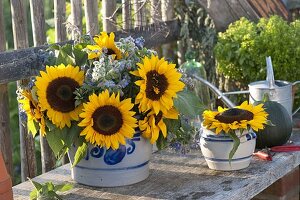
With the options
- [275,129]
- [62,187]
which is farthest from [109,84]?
[275,129]

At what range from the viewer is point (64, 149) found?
224 cm

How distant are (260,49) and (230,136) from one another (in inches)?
39.3

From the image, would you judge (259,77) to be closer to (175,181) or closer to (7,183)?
(175,181)

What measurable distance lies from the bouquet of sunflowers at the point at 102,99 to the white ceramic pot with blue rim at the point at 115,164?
0.04m

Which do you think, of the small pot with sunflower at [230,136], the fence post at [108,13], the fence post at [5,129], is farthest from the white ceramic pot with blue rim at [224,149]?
the fence post at [108,13]

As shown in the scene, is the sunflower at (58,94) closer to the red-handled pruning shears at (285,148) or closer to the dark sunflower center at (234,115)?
the dark sunflower center at (234,115)

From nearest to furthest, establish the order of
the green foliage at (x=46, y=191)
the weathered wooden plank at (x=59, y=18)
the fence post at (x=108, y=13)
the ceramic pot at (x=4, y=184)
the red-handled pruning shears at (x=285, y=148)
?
the ceramic pot at (x=4, y=184), the green foliage at (x=46, y=191), the red-handled pruning shears at (x=285, y=148), the weathered wooden plank at (x=59, y=18), the fence post at (x=108, y=13)

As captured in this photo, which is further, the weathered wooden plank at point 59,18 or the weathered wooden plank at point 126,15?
the weathered wooden plank at point 126,15

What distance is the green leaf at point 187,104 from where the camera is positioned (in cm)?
222

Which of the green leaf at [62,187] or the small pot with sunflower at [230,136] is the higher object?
the small pot with sunflower at [230,136]

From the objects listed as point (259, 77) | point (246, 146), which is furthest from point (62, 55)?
point (259, 77)

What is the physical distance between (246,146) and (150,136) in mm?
346

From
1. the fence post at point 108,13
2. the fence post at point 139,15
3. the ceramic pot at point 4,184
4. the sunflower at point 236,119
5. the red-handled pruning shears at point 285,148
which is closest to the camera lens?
the ceramic pot at point 4,184

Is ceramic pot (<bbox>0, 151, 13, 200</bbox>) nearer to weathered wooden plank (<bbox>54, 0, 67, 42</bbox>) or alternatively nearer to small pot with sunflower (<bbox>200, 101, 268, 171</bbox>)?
small pot with sunflower (<bbox>200, 101, 268, 171</bbox>)
